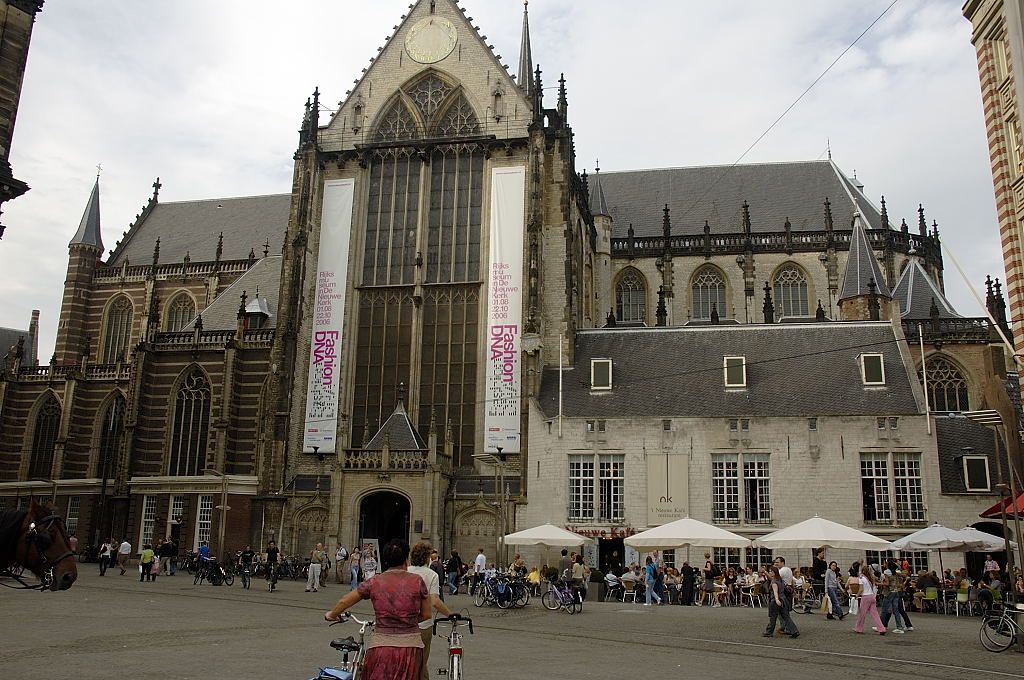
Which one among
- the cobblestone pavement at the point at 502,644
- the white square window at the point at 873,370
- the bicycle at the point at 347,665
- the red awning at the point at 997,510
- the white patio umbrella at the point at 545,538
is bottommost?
the cobblestone pavement at the point at 502,644

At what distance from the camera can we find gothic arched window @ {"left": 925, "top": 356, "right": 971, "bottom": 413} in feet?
122

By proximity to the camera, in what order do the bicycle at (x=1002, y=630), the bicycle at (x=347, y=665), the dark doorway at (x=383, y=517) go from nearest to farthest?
1. the bicycle at (x=347, y=665)
2. the bicycle at (x=1002, y=630)
3. the dark doorway at (x=383, y=517)

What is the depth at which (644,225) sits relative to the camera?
163 feet

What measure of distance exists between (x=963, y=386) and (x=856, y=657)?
92.9 feet

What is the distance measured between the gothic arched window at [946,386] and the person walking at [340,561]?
78.8 feet

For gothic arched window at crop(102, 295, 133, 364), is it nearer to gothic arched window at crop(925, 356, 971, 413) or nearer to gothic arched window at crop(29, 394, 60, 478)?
gothic arched window at crop(29, 394, 60, 478)

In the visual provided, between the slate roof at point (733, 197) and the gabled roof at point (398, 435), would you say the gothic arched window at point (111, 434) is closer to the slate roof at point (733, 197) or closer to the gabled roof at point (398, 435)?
the gabled roof at point (398, 435)

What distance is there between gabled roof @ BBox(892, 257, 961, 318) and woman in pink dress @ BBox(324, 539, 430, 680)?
124 feet

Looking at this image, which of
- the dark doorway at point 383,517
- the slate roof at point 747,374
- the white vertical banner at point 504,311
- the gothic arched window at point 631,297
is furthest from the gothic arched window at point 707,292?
the dark doorway at point 383,517

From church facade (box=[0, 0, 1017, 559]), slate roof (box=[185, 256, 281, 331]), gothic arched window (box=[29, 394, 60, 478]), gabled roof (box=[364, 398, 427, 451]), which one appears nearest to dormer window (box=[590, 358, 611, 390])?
church facade (box=[0, 0, 1017, 559])

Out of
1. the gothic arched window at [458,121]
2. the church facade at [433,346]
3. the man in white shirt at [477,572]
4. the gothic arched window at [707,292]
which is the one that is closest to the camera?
the man in white shirt at [477,572]

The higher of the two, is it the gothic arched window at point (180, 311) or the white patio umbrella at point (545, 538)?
the gothic arched window at point (180, 311)

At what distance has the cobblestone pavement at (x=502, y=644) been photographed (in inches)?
402

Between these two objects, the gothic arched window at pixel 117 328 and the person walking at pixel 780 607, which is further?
the gothic arched window at pixel 117 328
